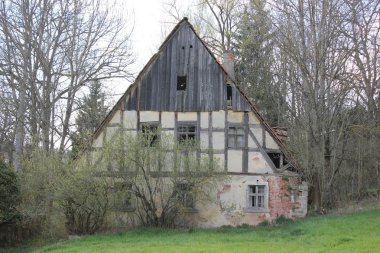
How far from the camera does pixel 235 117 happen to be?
75.4 feet

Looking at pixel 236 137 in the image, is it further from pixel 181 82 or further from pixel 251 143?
pixel 181 82

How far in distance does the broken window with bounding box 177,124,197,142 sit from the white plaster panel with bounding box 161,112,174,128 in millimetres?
413

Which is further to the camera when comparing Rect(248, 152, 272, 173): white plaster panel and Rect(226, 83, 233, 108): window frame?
Rect(226, 83, 233, 108): window frame

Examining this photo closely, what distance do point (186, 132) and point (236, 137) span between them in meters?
2.19

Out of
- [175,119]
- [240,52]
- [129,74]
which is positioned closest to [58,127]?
[129,74]

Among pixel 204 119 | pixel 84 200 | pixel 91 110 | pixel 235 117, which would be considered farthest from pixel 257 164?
pixel 91 110

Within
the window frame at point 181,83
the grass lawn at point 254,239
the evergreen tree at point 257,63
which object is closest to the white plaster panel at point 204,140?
the window frame at point 181,83

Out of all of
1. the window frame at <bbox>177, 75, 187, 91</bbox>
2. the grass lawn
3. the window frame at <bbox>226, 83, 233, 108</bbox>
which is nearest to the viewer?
the grass lawn

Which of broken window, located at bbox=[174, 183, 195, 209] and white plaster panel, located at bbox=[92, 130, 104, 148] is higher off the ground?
white plaster panel, located at bbox=[92, 130, 104, 148]

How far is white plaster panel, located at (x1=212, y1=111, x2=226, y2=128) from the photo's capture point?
2294 cm

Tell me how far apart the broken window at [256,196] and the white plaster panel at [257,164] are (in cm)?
68

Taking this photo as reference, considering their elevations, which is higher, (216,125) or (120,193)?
(216,125)

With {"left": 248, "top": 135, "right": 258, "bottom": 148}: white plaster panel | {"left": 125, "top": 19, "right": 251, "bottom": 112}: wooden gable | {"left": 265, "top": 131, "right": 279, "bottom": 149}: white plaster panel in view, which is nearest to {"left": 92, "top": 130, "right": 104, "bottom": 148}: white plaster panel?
{"left": 125, "top": 19, "right": 251, "bottom": 112}: wooden gable

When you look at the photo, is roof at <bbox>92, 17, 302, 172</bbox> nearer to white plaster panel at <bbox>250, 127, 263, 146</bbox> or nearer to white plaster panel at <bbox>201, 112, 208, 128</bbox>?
white plaster panel at <bbox>250, 127, 263, 146</bbox>
